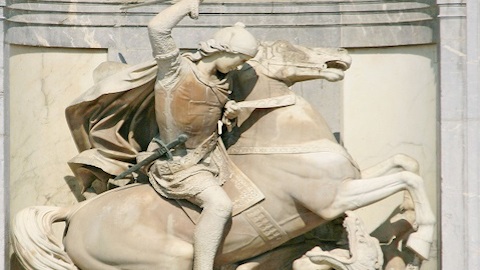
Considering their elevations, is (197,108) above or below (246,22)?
below

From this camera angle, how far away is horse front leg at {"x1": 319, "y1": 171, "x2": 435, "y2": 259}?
10.9 meters

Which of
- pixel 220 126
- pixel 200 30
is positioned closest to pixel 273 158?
pixel 220 126

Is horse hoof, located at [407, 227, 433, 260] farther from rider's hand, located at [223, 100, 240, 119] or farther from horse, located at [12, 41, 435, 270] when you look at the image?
rider's hand, located at [223, 100, 240, 119]

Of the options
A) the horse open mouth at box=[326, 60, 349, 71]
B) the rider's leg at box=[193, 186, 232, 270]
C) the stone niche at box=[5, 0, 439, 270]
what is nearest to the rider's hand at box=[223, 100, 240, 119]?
the rider's leg at box=[193, 186, 232, 270]

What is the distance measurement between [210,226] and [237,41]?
89 cm

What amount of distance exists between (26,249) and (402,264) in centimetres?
185

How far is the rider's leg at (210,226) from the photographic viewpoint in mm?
10859

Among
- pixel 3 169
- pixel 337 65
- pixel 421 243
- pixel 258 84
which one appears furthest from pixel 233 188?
pixel 3 169

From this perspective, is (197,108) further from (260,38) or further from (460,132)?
(460,132)

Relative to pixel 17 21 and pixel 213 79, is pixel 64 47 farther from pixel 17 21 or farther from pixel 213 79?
pixel 213 79

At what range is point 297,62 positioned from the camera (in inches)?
438

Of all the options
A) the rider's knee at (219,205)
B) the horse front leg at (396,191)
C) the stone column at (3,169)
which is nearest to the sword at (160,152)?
the rider's knee at (219,205)

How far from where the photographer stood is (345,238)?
1116 cm

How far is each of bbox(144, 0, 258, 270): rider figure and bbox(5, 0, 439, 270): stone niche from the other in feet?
3.29
